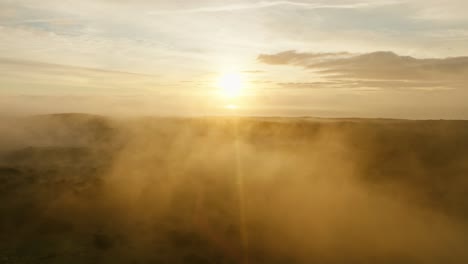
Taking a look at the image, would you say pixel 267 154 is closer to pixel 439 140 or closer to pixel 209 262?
pixel 439 140

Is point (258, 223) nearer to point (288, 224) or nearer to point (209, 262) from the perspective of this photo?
point (288, 224)

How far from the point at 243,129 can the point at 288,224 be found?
94.6 ft

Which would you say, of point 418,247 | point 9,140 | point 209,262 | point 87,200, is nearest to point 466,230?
point 418,247

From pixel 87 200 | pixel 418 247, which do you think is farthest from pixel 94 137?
pixel 418 247

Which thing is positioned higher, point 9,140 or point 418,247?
point 9,140

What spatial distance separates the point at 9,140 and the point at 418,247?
28.1 m

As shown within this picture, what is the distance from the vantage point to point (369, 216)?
1311cm

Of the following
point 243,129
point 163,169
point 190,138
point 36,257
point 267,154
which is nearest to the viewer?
point 36,257

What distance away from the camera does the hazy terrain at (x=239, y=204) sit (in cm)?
1025

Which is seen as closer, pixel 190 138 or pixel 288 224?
pixel 288 224

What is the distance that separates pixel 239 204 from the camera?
13734 millimetres

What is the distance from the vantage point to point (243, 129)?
40.7 m

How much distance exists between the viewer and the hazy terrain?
1025cm

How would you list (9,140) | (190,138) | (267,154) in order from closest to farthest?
(267,154) < (9,140) < (190,138)
